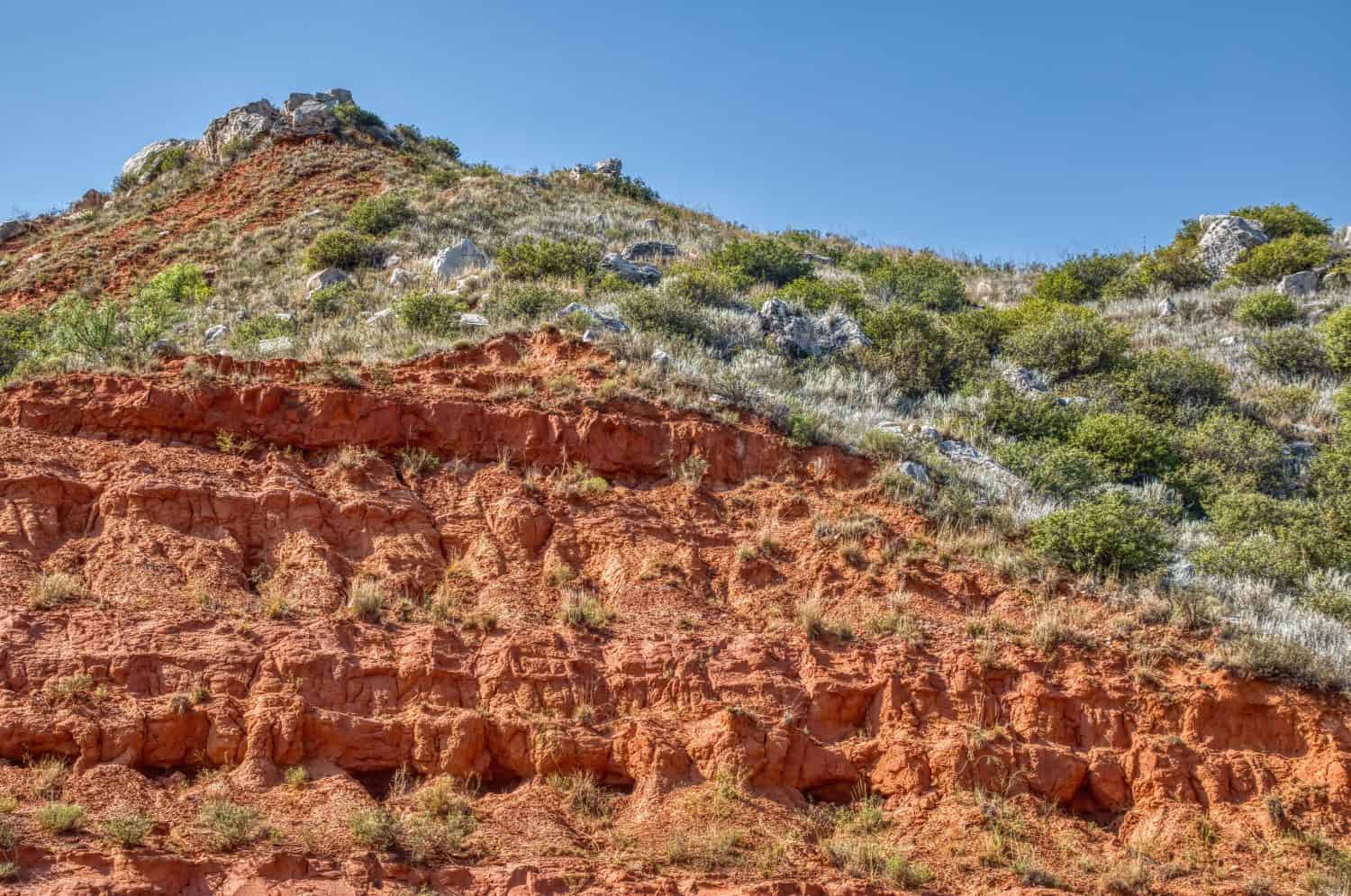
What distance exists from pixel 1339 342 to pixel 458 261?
15.4 metres

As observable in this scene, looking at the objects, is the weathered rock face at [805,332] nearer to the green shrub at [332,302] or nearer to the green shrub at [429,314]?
the green shrub at [429,314]

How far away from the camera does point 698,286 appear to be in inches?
633

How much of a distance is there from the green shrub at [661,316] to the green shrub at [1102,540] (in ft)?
19.6

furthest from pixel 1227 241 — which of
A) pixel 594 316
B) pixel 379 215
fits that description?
pixel 379 215

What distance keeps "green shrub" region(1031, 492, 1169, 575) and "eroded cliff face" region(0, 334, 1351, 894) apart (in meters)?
0.56

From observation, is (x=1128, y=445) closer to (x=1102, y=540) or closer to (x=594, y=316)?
(x=1102, y=540)

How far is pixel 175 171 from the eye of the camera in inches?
1083

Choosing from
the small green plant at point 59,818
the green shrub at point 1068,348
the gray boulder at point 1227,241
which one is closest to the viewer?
the small green plant at point 59,818

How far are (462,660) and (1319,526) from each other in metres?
8.96

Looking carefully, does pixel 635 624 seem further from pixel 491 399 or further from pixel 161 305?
pixel 161 305

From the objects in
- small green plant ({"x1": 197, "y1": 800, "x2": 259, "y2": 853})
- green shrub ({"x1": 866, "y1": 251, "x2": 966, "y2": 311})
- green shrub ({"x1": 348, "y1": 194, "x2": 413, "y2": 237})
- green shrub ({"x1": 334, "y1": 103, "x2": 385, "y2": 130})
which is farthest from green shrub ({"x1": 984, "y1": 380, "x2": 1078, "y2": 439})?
green shrub ({"x1": 334, "y1": 103, "x2": 385, "y2": 130})

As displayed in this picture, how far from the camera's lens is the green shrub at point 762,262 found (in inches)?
794

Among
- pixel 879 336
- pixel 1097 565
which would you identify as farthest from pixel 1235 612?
pixel 879 336

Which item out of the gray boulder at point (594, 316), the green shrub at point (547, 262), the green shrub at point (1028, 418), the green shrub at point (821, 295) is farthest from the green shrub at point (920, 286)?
the gray boulder at point (594, 316)
